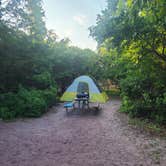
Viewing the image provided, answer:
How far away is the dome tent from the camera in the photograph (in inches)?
423

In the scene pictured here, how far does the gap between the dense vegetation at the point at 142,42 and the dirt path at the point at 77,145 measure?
1.76 m

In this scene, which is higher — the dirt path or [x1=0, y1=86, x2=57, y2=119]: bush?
[x1=0, y1=86, x2=57, y2=119]: bush

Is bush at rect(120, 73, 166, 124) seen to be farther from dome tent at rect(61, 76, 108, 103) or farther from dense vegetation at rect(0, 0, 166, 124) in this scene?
Answer: dome tent at rect(61, 76, 108, 103)

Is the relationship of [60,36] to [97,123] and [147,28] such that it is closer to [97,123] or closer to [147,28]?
[97,123]

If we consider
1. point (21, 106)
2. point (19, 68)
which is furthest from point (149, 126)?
point (19, 68)

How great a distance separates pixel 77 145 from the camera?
16.9ft

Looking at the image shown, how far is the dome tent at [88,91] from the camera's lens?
423 inches

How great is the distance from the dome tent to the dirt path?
3.10 m

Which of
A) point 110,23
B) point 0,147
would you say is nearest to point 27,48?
point 110,23

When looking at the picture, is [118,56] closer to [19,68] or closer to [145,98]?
[145,98]

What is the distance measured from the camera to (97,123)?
7.64 m

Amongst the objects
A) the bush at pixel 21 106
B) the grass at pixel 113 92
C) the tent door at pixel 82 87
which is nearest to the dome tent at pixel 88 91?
the tent door at pixel 82 87

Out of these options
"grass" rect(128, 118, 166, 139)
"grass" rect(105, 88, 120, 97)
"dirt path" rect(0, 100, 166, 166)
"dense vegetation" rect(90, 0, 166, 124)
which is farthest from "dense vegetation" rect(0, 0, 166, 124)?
"grass" rect(105, 88, 120, 97)

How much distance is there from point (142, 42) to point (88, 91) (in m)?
5.65
